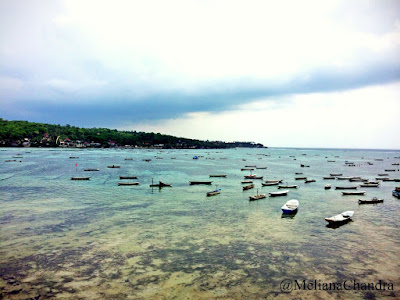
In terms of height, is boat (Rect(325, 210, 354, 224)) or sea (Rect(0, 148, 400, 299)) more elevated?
boat (Rect(325, 210, 354, 224))

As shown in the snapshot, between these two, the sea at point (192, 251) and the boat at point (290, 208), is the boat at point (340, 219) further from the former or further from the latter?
the boat at point (290, 208)

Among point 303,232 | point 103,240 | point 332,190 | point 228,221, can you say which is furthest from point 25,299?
point 332,190

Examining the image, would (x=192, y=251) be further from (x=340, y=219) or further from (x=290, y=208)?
(x=340, y=219)

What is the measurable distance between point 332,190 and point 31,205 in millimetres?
A: 54137

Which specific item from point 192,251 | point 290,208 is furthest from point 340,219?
point 192,251

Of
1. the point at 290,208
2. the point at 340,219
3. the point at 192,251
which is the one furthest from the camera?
the point at 290,208

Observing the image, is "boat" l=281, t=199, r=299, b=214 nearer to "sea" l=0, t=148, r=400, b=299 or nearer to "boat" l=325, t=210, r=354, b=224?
"sea" l=0, t=148, r=400, b=299

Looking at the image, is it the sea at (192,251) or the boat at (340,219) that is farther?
the boat at (340,219)

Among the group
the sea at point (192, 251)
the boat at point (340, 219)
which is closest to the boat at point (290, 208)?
the sea at point (192, 251)

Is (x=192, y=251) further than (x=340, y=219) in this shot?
No

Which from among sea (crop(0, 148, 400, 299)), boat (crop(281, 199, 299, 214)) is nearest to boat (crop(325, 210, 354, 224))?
sea (crop(0, 148, 400, 299))

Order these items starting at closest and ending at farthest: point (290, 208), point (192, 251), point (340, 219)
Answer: point (192, 251) < point (340, 219) < point (290, 208)

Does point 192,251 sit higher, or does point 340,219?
point 340,219

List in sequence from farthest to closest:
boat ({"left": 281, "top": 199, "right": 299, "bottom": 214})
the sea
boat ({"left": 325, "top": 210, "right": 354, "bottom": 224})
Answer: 1. boat ({"left": 281, "top": 199, "right": 299, "bottom": 214})
2. boat ({"left": 325, "top": 210, "right": 354, "bottom": 224})
3. the sea
